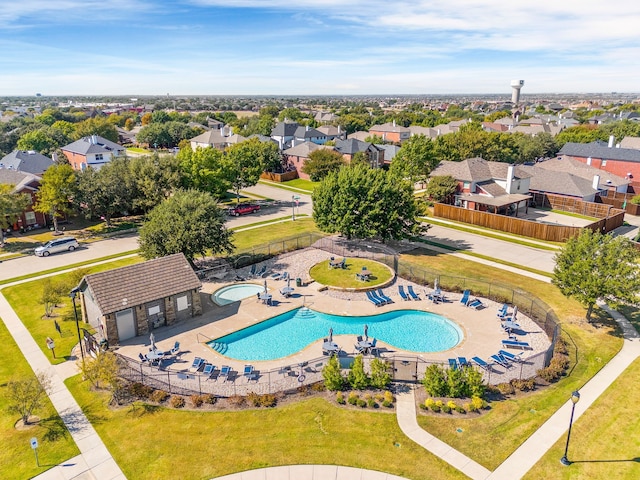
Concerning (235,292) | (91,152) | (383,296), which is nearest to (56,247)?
(235,292)

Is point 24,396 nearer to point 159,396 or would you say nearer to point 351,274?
point 159,396

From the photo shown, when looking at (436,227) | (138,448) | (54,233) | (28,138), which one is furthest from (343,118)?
(138,448)

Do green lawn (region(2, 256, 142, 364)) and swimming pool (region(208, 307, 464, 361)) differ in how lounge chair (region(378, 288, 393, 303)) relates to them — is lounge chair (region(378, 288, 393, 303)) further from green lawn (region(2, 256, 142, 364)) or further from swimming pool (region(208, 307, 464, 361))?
green lawn (region(2, 256, 142, 364))

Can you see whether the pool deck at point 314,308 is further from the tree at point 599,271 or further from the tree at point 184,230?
the tree at point 599,271

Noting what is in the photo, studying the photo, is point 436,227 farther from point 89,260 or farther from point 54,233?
point 54,233

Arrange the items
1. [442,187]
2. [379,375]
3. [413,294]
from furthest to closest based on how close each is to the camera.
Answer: [442,187] → [413,294] → [379,375]

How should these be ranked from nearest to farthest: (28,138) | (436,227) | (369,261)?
(369,261) < (436,227) < (28,138)
